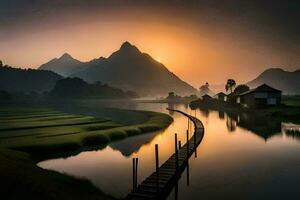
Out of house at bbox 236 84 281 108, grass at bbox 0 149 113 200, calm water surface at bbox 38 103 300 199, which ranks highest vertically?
house at bbox 236 84 281 108

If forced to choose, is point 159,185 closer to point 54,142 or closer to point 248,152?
point 248,152

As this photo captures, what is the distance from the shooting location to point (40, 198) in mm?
17016

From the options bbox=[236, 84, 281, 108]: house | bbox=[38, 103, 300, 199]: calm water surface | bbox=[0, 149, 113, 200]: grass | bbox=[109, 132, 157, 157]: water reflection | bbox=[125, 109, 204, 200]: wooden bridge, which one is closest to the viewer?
bbox=[0, 149, 113, 200]: grass

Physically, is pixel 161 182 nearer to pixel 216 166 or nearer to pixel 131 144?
pixel 216 166

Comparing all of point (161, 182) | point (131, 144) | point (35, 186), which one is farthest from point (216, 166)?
point (35, 186)

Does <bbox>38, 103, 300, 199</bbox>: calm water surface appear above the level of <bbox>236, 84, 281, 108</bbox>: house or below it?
below

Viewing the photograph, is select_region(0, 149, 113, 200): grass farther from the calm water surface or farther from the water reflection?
the water reflection

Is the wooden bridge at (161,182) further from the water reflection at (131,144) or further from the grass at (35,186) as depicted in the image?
the water reflection at (131,144)

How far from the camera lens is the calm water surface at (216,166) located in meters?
22.6

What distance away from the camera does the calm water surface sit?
22.6m

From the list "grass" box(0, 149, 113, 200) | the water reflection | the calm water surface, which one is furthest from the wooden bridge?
the water reflection

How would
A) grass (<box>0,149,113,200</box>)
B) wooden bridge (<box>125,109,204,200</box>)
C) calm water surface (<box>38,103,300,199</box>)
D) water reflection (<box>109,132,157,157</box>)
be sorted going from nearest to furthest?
grass (<box>0,149,113,200</box>) < wooden bridge (<box>125,109,204,200</box>) < calm water surface (<box>38,103,300,199</box>) < water reflection (<box>109,132,157,157</box>)

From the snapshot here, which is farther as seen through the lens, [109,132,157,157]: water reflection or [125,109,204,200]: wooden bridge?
[109,132,157,157]: water reflection

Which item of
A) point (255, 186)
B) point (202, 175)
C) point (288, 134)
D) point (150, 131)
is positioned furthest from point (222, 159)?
point (150, 131)
